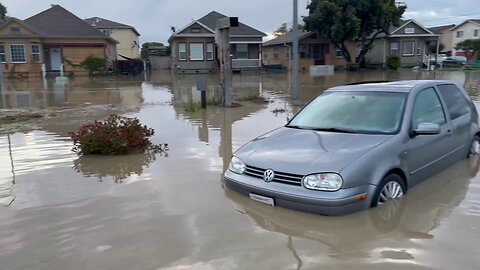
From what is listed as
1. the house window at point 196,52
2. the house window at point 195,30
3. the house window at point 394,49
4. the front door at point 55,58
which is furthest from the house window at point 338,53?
the front door at point 55,58

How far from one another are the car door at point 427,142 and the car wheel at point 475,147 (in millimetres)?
1326

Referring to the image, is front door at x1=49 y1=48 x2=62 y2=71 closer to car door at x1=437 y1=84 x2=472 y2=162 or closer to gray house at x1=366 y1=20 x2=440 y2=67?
gray house at x1=366 y1=20 x2=440 y2=67

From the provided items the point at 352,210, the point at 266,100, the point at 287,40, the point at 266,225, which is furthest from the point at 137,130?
the point at 287,40

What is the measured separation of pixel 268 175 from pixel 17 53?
3828 centimetres

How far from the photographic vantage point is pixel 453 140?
6.08m

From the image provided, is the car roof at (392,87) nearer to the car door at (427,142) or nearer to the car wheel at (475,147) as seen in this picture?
the car door at (427,142)

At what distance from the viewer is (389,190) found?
15.7ft

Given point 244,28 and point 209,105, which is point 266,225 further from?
point 244,28

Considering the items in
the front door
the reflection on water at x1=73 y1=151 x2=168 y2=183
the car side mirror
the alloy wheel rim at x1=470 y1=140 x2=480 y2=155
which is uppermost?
the front door

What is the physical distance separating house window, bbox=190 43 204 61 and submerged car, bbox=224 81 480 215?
35744 mm

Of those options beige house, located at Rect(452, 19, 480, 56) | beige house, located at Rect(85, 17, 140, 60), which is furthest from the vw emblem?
beige house, located at Rect(452, 19, 480, 56)

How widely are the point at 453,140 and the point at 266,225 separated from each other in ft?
10.7

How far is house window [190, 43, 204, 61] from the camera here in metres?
40.8

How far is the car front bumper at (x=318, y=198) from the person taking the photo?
4320mm
